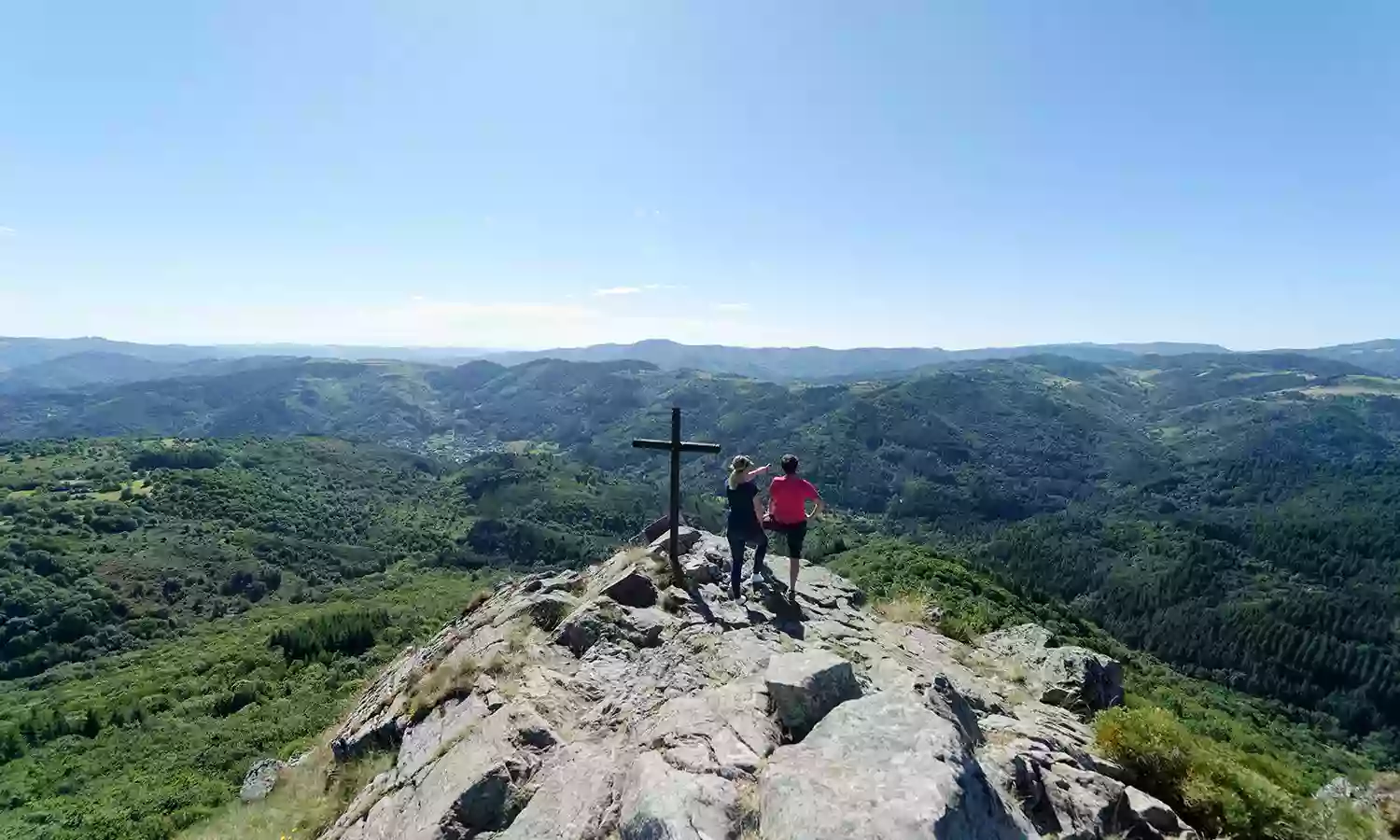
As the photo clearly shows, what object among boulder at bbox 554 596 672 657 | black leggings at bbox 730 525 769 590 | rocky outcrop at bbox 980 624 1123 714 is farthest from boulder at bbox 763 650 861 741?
rocky outcrop at bbox 980 624 1123 714

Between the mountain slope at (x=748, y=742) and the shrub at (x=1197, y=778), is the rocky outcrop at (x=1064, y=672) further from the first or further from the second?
the shrub at (x=1197, y=778)

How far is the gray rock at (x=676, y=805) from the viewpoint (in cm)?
635

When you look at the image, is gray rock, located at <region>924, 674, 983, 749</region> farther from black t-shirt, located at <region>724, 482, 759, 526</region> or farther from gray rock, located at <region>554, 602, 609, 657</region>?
gray rock, located at <region>554, 602, 609, 657</region>

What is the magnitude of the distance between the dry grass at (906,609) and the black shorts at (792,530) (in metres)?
5.50

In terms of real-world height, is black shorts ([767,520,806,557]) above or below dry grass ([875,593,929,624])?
above

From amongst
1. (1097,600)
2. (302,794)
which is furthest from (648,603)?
(1097,600)

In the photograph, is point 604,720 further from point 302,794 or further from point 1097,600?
point 1097,600

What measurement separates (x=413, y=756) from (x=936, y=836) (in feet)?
29.9

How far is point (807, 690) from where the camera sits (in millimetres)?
8938

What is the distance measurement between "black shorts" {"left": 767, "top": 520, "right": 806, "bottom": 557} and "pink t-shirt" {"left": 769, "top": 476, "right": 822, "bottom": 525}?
8cm

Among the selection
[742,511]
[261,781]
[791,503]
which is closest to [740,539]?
[742,511]

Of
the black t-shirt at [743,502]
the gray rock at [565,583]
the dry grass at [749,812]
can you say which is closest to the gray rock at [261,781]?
the gray rock at [565,583]

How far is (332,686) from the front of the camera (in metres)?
76.5

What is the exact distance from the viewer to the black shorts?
14742mm
